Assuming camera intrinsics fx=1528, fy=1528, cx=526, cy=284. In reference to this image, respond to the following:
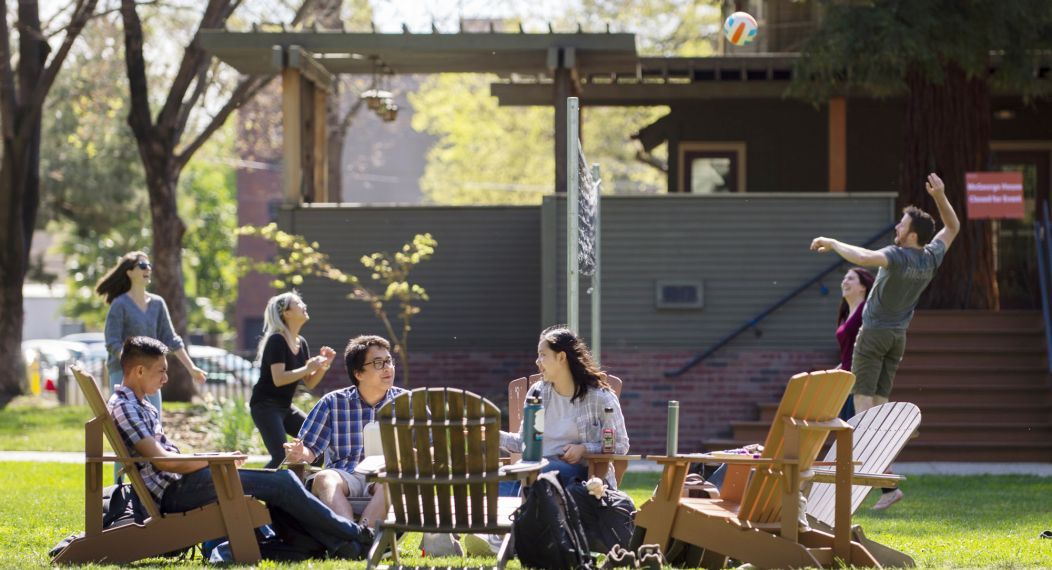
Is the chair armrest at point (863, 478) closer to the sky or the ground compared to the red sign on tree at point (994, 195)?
closer to the ground

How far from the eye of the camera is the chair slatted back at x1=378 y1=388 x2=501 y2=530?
663 centimetres

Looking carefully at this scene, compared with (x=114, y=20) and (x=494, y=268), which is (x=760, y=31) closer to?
(x=494, y=268)

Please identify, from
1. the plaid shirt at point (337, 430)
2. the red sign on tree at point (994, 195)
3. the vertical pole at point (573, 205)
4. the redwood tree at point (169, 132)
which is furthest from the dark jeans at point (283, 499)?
the redwood tree at point (169, 132)

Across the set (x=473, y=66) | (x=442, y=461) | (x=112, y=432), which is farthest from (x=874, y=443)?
(x=473, y=66)

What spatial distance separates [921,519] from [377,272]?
8.36 metres

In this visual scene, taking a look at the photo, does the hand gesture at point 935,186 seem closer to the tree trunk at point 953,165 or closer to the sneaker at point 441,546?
the sneaker at point 441,546

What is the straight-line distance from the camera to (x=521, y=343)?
17.5 meters

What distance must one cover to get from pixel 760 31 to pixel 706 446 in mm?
7371

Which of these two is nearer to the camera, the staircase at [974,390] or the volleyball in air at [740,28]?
the volleyball in air at [740,28]

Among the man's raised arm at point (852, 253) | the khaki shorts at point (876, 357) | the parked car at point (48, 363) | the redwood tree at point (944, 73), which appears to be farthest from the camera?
the parked car at point (48, 363)

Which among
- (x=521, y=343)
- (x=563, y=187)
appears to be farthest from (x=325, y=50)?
(x=521, y=343)

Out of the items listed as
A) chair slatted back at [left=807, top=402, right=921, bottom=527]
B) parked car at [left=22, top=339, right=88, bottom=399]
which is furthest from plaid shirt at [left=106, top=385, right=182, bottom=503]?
parked car at [left=22, top=339, right=88, bottom=399]

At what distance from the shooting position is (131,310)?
37.0ft

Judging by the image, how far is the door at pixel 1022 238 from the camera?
1822 cm
